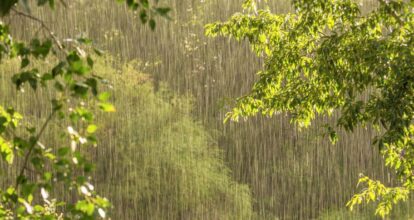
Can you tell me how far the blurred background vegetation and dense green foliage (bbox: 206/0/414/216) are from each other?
15.8 m

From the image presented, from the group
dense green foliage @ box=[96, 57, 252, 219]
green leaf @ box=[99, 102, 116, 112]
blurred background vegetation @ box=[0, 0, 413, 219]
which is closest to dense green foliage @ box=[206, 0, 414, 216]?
green leaf @ box=[99, 102, 116, 112]

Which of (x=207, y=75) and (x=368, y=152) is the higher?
(x=207, y=75)

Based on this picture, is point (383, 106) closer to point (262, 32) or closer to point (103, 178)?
point (262, 32)

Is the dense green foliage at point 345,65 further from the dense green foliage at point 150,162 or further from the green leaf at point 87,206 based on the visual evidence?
the dense green foliage at point 150,162

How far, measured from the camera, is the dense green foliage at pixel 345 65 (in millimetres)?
7348

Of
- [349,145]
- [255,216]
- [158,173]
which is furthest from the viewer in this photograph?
[349,145]

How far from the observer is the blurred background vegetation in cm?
2600

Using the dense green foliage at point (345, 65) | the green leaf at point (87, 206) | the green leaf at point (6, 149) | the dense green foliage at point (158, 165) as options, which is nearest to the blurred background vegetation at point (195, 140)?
the dense green foliage at point (158, 165)

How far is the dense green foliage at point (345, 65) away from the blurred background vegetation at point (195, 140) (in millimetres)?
15792

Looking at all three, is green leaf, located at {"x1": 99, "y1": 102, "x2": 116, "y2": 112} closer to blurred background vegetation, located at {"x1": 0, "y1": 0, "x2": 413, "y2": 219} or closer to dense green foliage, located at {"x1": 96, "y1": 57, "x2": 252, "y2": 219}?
blurred background vegetation, located at {"x1": 0, "y1": 0, "x2": 413, "y2": 219}

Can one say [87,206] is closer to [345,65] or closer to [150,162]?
[345,65]

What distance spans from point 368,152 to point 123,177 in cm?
942

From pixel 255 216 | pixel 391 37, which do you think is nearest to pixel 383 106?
pixel 391 37

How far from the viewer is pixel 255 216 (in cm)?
2744
